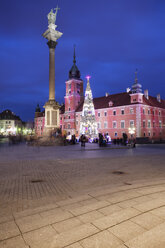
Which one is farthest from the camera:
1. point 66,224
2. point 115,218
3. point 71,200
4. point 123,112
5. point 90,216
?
point 123,112

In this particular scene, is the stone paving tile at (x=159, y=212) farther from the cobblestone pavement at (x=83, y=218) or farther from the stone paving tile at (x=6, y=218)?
the stone paving tile at (x=6, y=218)

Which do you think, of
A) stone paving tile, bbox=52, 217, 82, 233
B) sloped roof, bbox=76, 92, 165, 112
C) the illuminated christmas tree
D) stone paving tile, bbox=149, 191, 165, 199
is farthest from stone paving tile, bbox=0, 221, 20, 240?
sloped roof, bbox=76, 92, 165, 112

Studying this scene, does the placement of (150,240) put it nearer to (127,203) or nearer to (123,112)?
(127,203)

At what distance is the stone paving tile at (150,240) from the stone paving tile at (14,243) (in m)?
1.46

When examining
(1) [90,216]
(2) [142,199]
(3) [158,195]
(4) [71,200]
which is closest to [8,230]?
(1) [90,216]

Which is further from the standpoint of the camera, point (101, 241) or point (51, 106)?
point (51, 106)

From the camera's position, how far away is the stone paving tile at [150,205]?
355 centimetres

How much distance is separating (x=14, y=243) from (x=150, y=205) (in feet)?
8.79

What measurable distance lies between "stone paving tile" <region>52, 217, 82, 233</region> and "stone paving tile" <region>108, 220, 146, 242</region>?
615 millimetres

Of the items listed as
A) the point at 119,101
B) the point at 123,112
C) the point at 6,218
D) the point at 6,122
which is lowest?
the point at 6,218

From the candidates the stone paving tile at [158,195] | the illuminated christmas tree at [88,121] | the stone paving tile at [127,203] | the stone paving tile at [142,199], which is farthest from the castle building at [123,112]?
the stone paving tile at [127,203]

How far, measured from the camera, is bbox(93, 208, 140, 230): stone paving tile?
296 cm

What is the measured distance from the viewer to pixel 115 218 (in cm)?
317

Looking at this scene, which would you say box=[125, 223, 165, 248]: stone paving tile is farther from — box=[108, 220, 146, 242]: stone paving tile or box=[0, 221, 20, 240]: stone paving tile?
box=[0, 221, 20, 240]: stone paving tile
